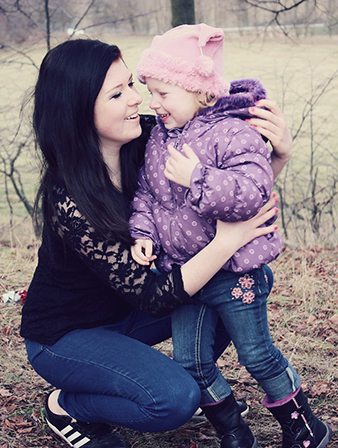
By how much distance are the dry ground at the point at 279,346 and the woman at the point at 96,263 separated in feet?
1.28

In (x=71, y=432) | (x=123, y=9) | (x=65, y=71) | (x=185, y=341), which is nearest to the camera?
(x=65, y=71)

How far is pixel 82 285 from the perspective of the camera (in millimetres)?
2451

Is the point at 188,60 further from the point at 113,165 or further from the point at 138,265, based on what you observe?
the point at 138,265

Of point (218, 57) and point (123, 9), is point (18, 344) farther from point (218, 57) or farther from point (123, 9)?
point (123, 9)

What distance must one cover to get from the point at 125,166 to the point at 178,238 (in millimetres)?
469

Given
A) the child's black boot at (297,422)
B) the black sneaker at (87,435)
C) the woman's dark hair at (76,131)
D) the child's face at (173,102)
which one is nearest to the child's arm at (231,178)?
the child's face at (173,102)

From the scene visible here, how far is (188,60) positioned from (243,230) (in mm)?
774

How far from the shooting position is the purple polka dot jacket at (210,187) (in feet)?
6.61

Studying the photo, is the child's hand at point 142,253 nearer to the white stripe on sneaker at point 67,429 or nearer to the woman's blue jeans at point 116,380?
the woman's blue jeans at point 116,380

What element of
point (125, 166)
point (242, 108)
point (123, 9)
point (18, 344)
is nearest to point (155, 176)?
point (125, 166)

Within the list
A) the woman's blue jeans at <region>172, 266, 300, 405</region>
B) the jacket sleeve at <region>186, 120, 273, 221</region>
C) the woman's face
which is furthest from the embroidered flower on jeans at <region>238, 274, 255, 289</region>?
the woman's face

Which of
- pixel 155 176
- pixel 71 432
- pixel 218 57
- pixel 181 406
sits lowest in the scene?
pixel 71 432

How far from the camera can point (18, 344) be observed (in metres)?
3.74

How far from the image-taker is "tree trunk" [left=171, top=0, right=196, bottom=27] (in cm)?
523
